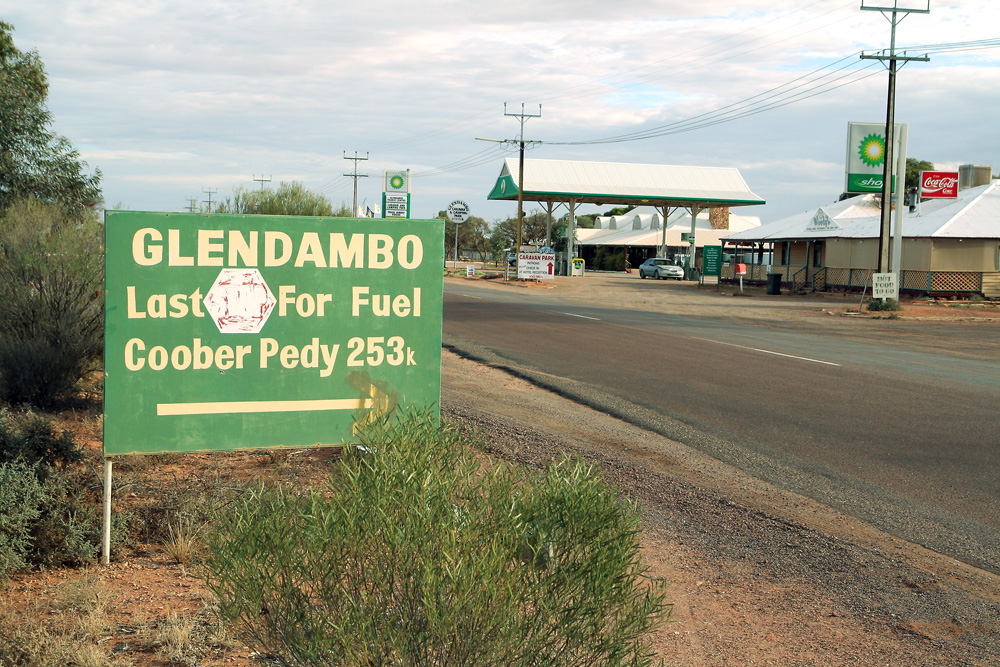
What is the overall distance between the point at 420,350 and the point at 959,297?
37.2 m

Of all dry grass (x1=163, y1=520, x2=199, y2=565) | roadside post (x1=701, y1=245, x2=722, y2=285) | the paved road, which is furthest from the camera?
roadside post (x1=701, y1=245, x2=722, y2=285)

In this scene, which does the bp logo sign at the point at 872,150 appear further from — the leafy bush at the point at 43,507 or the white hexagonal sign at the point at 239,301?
the leafy bush at the point at 43,507

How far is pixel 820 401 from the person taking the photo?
36.1 feet

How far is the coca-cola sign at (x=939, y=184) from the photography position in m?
36.5

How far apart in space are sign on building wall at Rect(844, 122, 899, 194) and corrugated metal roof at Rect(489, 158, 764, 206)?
86.5 feet

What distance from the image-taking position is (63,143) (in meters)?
16.7

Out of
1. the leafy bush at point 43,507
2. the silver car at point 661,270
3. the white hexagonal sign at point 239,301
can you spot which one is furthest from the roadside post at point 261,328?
the silver car at point 661,270

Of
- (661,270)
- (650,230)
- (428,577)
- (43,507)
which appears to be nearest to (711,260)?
(661,270)

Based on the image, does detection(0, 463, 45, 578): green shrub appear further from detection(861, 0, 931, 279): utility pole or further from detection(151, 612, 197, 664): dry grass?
detection(861, 0, 931, 279): utility pole

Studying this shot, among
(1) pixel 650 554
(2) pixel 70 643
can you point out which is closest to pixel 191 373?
(2) pixel 70 643

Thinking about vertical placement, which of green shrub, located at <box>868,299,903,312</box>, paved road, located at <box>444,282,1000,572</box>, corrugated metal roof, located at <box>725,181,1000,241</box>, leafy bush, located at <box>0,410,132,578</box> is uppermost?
corrugated metal roof, located at <box>725,181,1000,241</box>

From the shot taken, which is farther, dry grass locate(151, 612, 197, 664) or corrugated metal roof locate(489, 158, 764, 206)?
corrugated metal roof locate(489, 158, 764, 206)

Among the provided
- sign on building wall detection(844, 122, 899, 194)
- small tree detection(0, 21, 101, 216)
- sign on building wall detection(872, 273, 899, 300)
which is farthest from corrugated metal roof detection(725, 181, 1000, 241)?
small tree detection(0, 21, 101, 216)

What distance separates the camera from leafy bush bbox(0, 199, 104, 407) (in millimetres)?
7848
